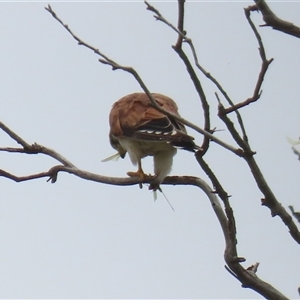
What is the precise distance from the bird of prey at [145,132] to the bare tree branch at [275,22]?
2.34 m

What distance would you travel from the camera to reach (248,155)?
260 centimetres

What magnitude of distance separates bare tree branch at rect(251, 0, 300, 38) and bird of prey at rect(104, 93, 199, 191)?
2.34 meters

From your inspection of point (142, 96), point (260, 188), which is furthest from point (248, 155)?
point (142, 96)

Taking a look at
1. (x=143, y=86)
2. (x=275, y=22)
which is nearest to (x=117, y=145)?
(x=143, y=86)

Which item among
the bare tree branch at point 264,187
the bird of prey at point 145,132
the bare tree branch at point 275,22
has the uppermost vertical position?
the bird of prey at point 145,132

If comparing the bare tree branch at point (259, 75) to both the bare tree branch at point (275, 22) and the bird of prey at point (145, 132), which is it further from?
the bird of prey at point (145, 132)

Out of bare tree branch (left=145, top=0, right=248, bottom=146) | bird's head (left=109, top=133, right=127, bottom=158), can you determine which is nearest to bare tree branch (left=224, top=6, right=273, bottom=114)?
bare tree branch (left=145, top=0, right=248, bottom=146)

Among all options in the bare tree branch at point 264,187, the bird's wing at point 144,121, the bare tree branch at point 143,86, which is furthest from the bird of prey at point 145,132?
the bare tree branch at point 264,187

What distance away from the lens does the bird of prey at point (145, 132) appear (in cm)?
493

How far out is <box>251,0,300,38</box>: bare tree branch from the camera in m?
2.20

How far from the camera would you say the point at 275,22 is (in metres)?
2.22

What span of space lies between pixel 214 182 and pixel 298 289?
0.81m

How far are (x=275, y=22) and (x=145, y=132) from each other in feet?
9.72

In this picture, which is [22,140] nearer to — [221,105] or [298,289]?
[221,105]
